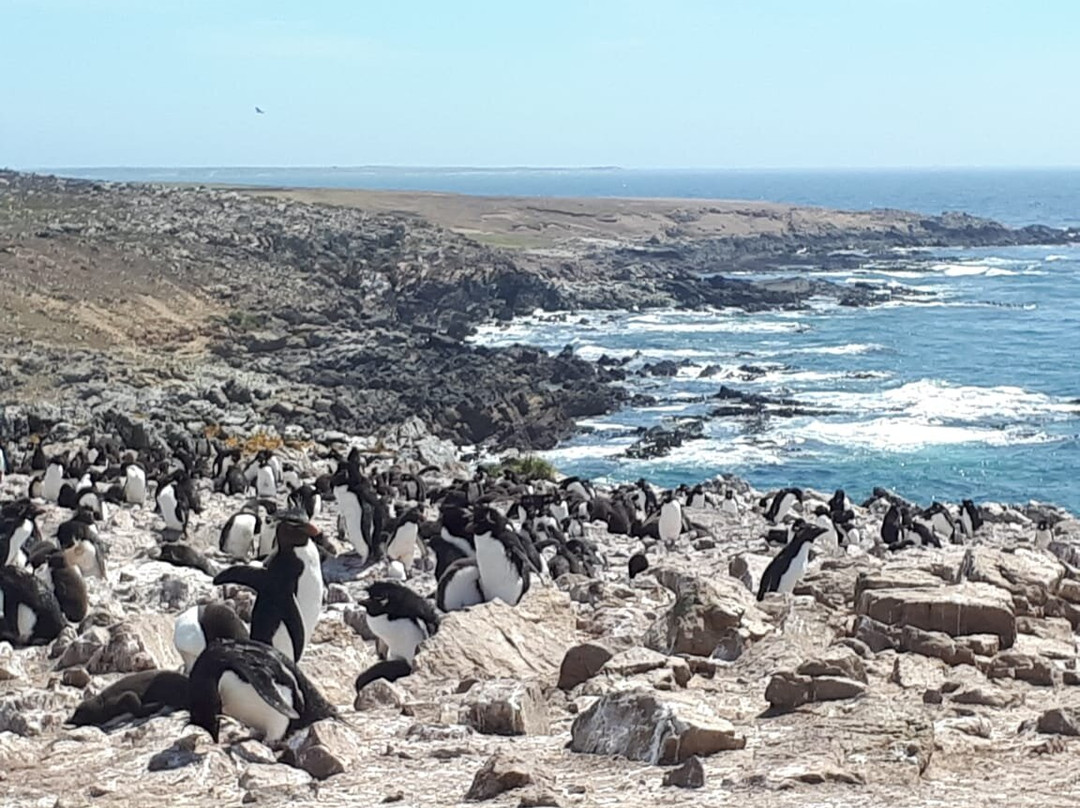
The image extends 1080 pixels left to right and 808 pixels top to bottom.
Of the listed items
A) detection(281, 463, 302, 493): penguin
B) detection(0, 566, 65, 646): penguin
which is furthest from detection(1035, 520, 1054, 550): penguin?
detection(0, 566, 65, 646): penguin

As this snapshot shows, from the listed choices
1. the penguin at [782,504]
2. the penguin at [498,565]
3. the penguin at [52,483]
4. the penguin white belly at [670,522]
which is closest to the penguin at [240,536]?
the penguin at [498,565]

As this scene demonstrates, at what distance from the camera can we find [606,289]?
73625mm

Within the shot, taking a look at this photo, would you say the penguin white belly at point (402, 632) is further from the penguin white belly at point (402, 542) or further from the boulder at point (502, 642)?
the penguin white belly at point (402, 542)

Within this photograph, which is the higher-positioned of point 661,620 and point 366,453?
point 661,620

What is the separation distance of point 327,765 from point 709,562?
1121 cm

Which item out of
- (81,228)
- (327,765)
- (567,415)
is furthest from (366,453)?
(81,228)

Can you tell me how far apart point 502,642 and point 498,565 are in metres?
1.87

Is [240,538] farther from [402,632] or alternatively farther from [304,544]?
[304,544]

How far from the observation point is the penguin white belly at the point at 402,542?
15.0 meters

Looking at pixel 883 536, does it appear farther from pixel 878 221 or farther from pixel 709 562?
pixel 878 221

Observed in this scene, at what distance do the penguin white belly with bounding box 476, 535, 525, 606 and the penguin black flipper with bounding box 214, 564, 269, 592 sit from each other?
98.3 inches

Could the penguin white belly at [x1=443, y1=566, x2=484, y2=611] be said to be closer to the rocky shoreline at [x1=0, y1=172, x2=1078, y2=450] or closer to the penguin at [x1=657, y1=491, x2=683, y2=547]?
the penguin at [x1=657, y1=491, x2=683, y2=547]

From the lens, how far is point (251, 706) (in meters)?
6.81

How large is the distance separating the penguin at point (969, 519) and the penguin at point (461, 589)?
1560 cm
